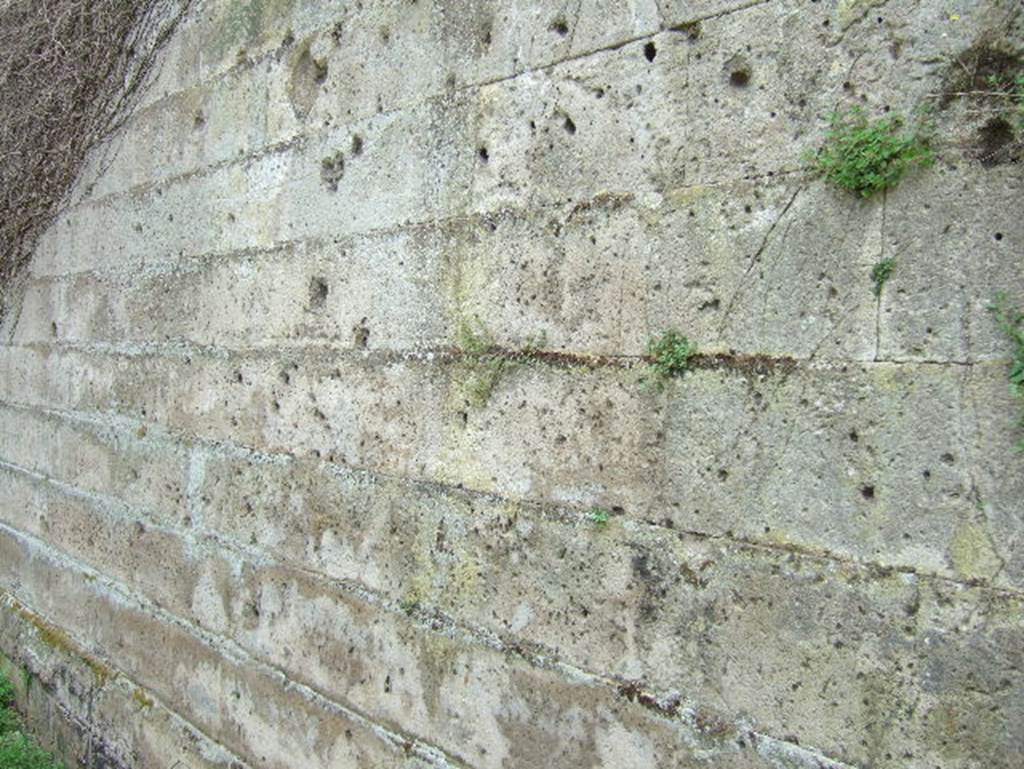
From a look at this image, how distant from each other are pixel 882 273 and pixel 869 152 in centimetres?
24

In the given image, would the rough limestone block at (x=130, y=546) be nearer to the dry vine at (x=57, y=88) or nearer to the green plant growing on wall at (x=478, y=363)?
the dry vine at (x=57, y=88)

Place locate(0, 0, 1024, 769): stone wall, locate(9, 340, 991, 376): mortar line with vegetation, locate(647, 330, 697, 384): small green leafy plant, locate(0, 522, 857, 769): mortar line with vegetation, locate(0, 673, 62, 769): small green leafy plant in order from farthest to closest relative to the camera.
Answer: locate(0, 673, 62, 769): small green leafy plant
locate(647, 330, 697, 384): small green leafy plant
locate(0, 522, 857, 769): mortar line with vegetation
locate(9, 340, 991, 376): mortar line with vegetation
locate(0, 0, 1024, 769): stone wall

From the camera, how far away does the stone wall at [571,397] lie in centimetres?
172

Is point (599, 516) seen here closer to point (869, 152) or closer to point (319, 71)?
point (869, 152)

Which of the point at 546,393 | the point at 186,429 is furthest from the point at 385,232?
the point at 186,429

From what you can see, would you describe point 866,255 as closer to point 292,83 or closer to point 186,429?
point 292,83

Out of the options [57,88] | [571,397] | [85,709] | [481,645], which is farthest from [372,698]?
[57,88]

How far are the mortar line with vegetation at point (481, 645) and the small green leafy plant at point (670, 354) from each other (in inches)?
28.9

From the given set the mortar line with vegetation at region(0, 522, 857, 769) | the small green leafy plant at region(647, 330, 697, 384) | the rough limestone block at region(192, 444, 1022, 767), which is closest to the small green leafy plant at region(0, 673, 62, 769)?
the mortar line with vegetation at region(0, 522, 857, 769)

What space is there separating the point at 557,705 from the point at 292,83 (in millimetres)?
2236

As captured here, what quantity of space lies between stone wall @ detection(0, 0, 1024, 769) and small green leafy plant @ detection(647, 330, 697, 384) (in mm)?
26

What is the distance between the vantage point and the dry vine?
4160 mm

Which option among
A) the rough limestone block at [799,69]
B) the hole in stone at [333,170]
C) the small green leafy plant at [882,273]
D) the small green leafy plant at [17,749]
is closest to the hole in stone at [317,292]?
the hole in stone at [333,170]

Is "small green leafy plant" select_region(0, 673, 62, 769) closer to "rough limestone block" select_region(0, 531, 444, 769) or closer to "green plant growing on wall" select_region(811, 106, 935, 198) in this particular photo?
"rough limestone block" select_region(0, 531, 444, 769)
